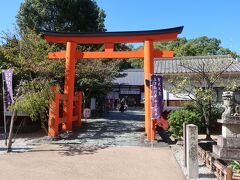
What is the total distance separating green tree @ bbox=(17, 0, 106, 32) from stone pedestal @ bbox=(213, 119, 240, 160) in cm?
1836

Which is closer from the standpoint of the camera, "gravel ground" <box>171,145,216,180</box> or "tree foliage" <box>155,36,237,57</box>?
"gravel ground" <box>171,145,216,180</box>

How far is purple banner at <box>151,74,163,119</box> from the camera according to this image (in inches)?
484

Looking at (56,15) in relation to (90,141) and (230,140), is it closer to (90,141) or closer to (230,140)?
(90,141)

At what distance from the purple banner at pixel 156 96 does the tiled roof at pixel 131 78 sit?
25674 mm

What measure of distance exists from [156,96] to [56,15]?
53.5ft

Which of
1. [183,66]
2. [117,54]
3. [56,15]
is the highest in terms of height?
[56,15]

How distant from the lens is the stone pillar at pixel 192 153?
23.9 feet

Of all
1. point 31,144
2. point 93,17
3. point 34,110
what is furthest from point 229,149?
point 93,17

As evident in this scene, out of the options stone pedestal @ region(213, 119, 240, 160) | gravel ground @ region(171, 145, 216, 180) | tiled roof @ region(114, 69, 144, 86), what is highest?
tiled roof @ region(114, 69, 144, 86)

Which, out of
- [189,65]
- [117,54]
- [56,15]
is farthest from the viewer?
[56,15]

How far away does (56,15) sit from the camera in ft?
84.1

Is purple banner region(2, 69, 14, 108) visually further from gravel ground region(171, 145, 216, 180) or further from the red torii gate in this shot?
gravel ground region(171, 145, 216, 180)

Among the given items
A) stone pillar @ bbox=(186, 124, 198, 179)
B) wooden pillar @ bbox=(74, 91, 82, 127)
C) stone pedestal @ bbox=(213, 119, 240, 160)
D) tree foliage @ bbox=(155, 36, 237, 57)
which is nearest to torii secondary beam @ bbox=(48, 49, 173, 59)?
wooden pillar @ bbox=(74, 91, 82, 127)

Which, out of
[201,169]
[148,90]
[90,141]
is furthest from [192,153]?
[148,90]
